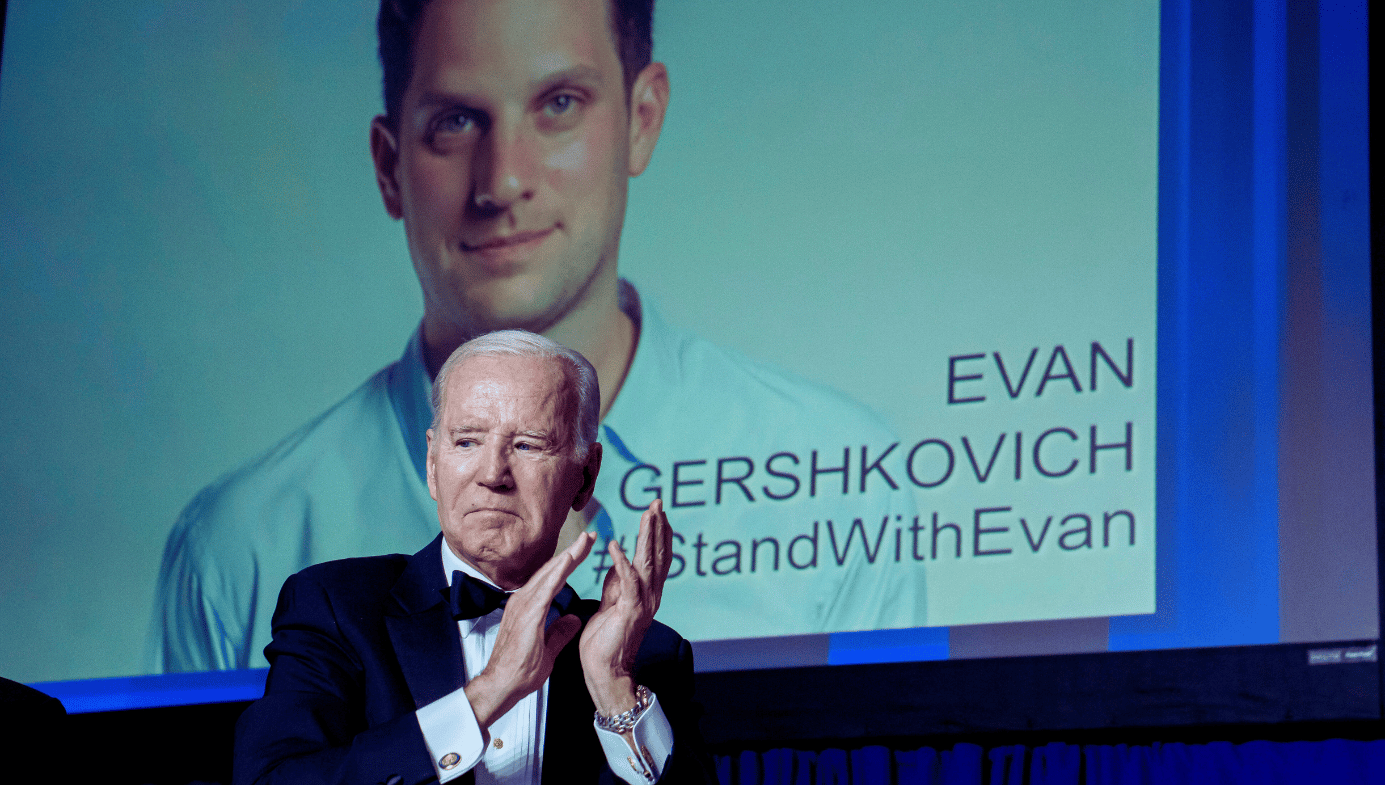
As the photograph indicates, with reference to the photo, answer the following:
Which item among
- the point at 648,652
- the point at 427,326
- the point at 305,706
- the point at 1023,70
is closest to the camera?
the point at 305,706

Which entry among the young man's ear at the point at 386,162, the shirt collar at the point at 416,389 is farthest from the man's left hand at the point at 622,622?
the young man's ear at the point at 386,162

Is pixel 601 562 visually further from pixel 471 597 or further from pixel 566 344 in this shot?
pixel 471 597

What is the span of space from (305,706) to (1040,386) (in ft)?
6.00

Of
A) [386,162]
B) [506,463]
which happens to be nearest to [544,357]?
[506,463]

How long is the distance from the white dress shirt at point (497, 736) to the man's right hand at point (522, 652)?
2 cm

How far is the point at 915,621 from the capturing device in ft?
9.91

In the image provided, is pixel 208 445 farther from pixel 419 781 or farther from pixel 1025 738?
pixel 419 781

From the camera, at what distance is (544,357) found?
1.80m

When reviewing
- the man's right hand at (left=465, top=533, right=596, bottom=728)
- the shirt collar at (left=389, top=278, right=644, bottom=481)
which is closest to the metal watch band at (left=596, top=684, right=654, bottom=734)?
the man's right hand at (left=465, top=533, right=596, bottom=728)

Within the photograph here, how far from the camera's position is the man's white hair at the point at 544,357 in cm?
180

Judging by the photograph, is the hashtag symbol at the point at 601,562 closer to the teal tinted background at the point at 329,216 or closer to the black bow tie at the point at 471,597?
the teal tinted background at the point at 329,216

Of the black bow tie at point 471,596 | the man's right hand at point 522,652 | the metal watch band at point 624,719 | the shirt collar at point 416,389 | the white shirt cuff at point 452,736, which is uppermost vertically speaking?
the shirt collar at point 416,389

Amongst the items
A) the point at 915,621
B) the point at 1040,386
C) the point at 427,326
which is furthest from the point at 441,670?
the point at 427,326

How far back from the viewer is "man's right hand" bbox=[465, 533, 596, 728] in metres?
1.57
